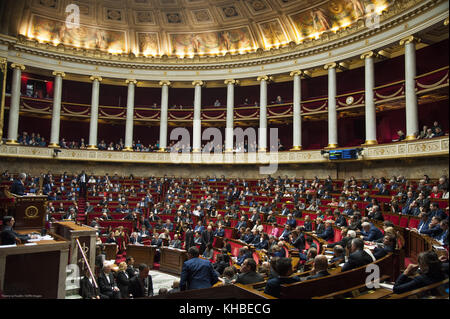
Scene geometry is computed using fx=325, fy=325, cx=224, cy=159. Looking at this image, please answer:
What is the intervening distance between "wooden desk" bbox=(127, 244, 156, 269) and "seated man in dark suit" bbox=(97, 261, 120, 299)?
5.56 meters

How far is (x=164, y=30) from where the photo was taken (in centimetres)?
2583

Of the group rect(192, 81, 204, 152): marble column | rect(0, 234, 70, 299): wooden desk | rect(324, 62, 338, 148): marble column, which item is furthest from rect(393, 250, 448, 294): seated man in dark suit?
rect(192, 81, 204, 152): marble column

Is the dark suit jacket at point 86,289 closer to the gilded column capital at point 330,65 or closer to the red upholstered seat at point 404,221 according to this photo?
the red upholstered seat at point 404,221

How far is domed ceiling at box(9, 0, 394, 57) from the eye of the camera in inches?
893

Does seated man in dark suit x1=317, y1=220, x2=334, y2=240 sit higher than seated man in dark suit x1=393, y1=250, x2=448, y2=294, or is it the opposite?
seated man in dark suit x1=393, y1=250, x2=448, y2=294

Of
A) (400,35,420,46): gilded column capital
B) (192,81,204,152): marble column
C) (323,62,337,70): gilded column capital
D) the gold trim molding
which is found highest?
(323,62,337,70): gilded column capital

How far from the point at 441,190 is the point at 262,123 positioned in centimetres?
1501

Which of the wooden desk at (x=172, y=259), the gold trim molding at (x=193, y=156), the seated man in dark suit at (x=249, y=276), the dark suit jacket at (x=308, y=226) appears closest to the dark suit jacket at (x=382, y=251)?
the seated man in dark suit at (x=249, y=276)

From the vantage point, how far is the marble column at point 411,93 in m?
16.6

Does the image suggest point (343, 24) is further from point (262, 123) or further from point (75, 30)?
point (75, 30)

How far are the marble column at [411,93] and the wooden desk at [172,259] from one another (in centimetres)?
1283

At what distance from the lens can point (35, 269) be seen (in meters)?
5.55

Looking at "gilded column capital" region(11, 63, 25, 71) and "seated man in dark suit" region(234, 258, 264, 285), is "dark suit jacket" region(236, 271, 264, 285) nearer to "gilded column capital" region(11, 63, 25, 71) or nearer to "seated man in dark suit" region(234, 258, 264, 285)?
"seated man in dark suit" region(234, 258, 264, 285)
